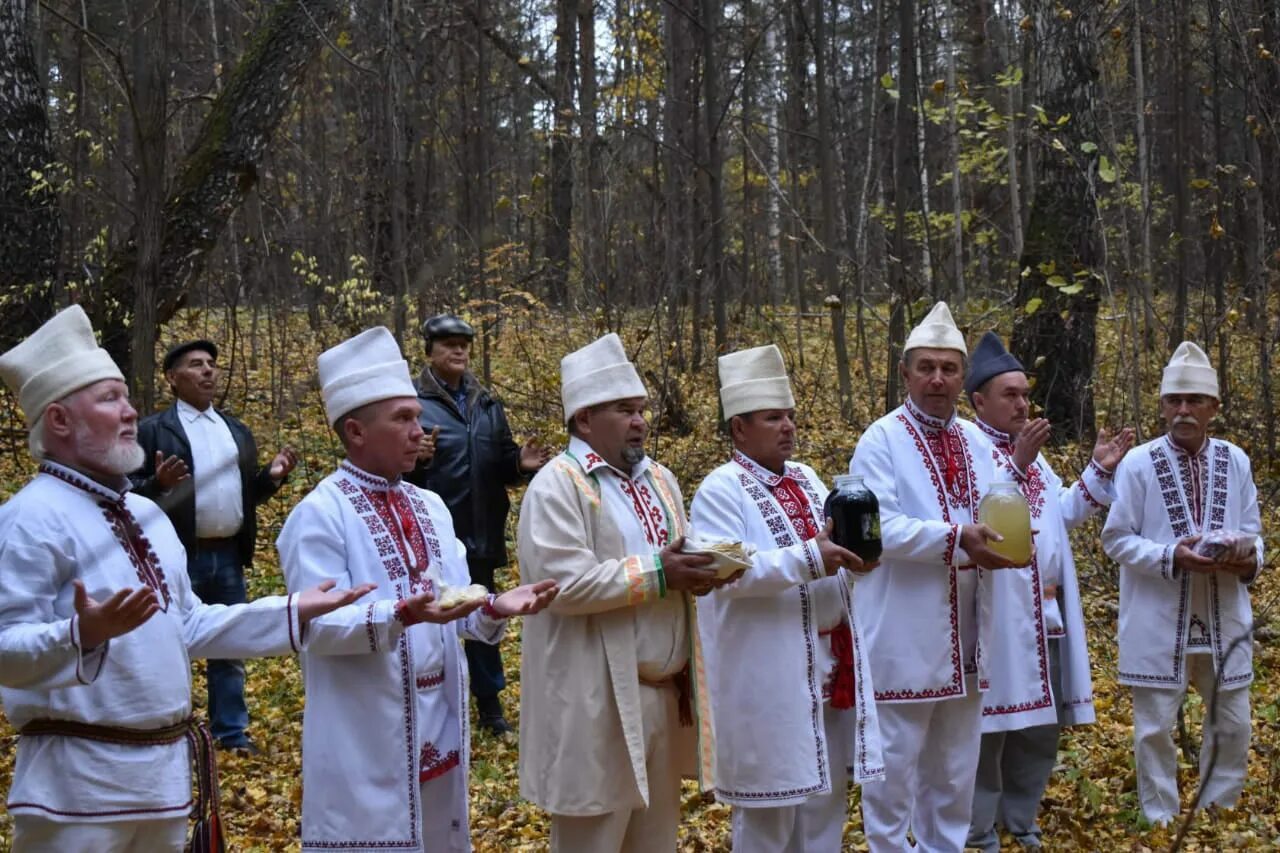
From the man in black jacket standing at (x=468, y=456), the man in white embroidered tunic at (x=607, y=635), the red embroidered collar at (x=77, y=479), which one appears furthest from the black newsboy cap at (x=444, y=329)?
the red embroidered collar at (x=77, y=479)

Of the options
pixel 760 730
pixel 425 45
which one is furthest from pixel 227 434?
pixel 425 45

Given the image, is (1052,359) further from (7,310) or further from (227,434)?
(7,310)

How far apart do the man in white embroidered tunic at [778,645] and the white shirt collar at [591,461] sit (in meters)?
0.32

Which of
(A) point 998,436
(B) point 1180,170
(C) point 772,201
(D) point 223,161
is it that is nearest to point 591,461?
(A) point 998,436

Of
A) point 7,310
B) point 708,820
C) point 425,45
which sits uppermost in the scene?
point 425,45

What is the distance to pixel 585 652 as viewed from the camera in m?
4.67

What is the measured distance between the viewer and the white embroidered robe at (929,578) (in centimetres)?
554

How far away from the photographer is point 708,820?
673 cm

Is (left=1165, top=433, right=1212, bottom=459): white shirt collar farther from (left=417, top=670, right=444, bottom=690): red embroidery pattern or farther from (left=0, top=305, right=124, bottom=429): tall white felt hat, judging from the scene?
(left=0, top=305, right=124, bottom=429): tall white felt hat

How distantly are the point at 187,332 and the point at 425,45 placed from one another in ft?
16.5

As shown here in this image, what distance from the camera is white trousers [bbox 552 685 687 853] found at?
470cm

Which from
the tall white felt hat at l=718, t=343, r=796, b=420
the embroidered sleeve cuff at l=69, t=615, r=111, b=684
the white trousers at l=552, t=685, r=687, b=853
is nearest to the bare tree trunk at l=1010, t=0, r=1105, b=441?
the tall white felt hat at l=718, t=343, r=796, b=420

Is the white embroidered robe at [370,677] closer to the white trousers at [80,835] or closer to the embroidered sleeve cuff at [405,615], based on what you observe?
the embroidered sleeve cuff at [405,615]

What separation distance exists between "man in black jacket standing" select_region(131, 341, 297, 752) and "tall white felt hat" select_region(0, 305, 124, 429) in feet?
10.2
